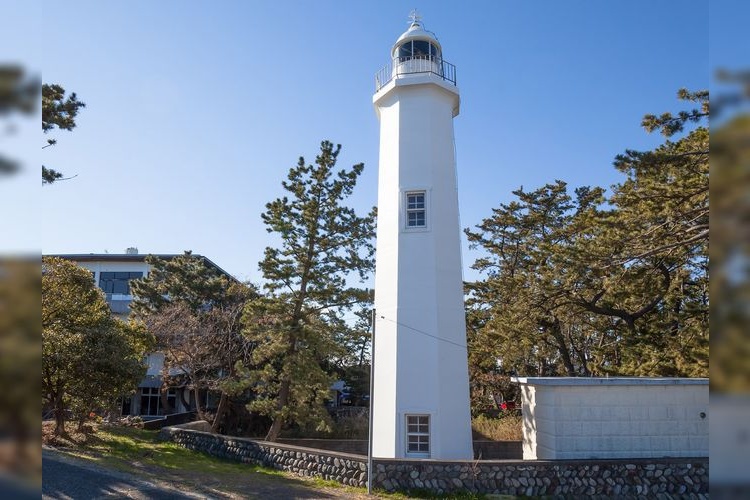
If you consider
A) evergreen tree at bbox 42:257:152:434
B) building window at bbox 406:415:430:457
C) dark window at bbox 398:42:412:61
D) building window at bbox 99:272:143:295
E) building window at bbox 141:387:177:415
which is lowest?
building window at bbox 141:387:177:415

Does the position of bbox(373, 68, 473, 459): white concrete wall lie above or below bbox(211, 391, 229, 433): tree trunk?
above

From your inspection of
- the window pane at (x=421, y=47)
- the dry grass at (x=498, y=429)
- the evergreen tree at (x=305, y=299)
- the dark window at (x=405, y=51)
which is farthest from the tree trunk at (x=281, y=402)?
the window pane at (x=421, y=47)

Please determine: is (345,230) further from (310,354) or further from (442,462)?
(442,462)

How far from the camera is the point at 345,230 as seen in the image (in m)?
16.3

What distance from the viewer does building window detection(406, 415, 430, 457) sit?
11.1 m

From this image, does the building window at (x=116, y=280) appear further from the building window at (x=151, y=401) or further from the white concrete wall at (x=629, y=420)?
the white concrete wall at (x=629, y=420)

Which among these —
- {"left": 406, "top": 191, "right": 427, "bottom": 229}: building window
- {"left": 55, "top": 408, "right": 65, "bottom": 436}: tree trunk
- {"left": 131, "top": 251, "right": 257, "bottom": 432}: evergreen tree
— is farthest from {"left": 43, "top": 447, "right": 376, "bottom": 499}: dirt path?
{"left": 406, "top": 191, "right": 427, "bottom": 229}: building window

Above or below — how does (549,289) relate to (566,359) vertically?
above

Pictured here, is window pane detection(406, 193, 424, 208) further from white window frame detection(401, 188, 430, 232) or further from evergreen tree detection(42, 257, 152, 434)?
evergreen tree detection(42, 257, 152, 434)

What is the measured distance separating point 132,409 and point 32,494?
2628cm

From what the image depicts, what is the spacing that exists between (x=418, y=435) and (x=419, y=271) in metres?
3.59

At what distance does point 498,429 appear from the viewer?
639 inches

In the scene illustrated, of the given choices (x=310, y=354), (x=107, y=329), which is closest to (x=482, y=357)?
(x=310, y=354)

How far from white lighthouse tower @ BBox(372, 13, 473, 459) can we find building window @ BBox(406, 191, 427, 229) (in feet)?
0.08
